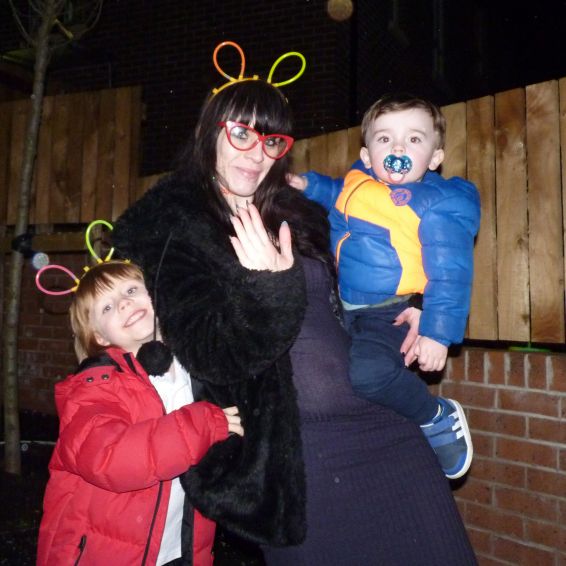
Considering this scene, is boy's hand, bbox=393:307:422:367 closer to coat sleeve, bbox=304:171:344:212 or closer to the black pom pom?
coat sleeve, bbox=304:171:344:212

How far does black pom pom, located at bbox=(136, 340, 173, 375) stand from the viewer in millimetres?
1809

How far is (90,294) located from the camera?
2.26 meters

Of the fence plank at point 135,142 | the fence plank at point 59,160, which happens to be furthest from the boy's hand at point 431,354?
the fence plank at point 59,160

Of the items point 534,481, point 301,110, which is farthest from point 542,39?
point 534,481

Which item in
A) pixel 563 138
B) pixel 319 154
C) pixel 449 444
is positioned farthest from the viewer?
pixel 319 154

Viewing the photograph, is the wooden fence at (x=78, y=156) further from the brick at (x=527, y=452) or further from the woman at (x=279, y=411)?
the brick at (x=527, y=452)

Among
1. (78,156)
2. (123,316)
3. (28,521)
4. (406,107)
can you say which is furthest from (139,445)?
(78,156)

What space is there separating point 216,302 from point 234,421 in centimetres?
44

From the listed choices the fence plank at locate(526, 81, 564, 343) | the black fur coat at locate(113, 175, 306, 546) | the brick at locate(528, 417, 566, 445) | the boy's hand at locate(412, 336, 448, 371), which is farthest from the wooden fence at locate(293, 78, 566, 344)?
the black fur coat at locate(113, 175, 306, 546)

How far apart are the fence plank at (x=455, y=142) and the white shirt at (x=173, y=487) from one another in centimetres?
214

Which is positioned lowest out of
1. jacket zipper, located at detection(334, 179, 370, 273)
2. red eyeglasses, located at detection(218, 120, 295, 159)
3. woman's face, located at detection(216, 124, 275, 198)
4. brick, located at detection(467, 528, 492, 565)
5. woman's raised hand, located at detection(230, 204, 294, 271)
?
brick, located at detection(467, 528, 492, 565)

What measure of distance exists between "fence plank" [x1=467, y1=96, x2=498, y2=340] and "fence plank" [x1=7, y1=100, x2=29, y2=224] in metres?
4.25

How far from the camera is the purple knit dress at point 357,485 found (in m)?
1.65

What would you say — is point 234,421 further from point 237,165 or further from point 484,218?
point 484,218
